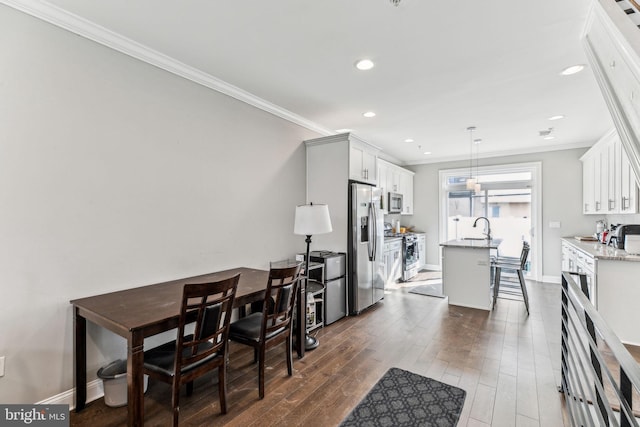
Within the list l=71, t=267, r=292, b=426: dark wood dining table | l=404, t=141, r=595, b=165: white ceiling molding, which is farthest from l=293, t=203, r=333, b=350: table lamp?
l=404, t=141, r=595, b=165: white ceiling molding

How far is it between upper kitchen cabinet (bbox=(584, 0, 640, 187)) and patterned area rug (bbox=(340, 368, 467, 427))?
1.87m

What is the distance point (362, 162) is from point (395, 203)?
8.03ft

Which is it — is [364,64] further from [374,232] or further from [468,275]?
[468,275]

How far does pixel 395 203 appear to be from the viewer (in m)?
6.47

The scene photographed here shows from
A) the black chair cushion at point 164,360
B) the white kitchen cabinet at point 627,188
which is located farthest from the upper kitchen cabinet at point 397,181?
the black chair cushion at point 164,360

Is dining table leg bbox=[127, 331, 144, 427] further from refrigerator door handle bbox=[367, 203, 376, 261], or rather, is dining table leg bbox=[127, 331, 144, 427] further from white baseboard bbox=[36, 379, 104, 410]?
refrigerator door handle bbox=[367, 203, 376, 261]

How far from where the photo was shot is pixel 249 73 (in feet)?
9.75

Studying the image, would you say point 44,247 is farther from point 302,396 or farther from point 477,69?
point 477,69

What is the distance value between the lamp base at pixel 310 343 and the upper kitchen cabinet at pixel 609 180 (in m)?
3.99

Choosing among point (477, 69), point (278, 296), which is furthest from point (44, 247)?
point (477, 69)

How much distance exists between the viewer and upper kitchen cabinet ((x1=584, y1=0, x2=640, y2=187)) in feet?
4.72

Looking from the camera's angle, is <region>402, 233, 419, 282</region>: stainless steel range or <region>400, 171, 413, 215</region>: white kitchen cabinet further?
<region>400, 171, 413, 215</region>: white kitchen cabinet

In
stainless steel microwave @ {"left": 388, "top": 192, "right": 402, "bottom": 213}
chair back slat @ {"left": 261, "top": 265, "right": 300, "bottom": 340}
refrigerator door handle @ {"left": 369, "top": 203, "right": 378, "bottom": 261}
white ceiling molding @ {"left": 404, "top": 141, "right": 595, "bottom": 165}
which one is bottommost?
chair back slat @ {"left": 261, "top": 265, "right": 300, "bottom": 340}

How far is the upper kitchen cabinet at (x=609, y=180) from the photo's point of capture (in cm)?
379
